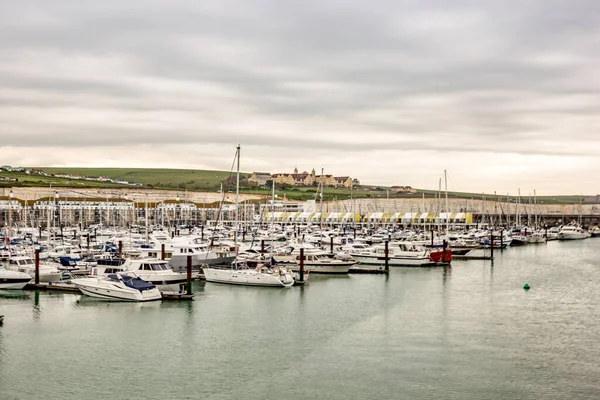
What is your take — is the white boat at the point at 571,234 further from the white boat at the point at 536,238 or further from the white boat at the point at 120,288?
the white boat at the point at 120,288

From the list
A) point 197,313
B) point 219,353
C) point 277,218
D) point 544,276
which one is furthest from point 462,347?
point 277,218

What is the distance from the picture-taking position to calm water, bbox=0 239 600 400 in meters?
28.2

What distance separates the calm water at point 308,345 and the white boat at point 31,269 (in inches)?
126

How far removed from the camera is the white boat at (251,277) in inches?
2085

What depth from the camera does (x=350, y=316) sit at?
142 feet

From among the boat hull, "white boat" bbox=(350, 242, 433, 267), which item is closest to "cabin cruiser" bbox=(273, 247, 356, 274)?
"white boat" bbox=(350, 242, 433, 267)

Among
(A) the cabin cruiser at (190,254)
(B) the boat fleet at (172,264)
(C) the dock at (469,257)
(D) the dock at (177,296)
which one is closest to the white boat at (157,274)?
(B) the boat fleet at (172,264)

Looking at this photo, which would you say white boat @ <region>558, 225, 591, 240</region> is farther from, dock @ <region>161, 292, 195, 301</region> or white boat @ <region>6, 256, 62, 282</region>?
white boat @ <region>6, 256, 62, 282</region>

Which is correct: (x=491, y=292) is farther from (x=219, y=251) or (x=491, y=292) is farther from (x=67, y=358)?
(x=67, y=358)

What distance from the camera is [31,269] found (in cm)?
5278

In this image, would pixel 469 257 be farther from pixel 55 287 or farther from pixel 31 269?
pixel 31 269

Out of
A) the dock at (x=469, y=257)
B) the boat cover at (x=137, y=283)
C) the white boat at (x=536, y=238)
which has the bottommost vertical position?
the dock at (x=469, y=257)

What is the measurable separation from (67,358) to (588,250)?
297 ft

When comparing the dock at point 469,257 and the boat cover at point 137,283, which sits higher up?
the boat cover at point 137,283
